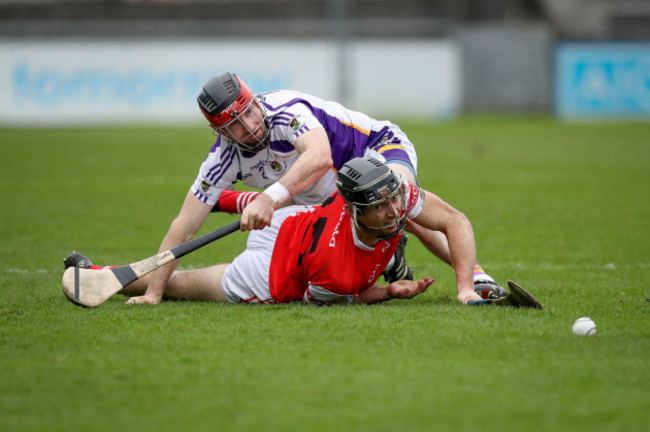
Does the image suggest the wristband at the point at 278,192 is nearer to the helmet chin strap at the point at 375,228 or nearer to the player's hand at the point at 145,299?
the helmet chin strap at the point at 375,228

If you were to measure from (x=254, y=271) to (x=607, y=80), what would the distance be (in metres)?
26.7

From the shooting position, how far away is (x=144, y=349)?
482 cm

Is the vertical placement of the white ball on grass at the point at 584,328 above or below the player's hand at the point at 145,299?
above

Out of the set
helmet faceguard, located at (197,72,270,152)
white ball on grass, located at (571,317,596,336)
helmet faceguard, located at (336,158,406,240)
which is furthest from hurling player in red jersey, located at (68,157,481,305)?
white ball on grass, located at (571,317,596,336)

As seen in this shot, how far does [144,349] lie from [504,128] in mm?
23399

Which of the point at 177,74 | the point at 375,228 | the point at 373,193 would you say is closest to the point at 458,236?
the point at 375,228

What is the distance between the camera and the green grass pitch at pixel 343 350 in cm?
375

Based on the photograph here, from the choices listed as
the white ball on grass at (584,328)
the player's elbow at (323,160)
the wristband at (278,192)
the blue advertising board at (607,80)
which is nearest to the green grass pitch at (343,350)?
the white ball on grass at (584,328)

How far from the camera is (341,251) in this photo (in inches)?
227

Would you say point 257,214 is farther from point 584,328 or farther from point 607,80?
point 607,80

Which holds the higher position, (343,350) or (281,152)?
(281,152)

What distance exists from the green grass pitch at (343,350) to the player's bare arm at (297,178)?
2.04 ft

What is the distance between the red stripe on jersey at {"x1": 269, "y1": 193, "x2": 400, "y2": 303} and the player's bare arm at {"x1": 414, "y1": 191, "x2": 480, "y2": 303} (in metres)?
0.33

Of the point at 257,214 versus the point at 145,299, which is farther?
the point at 145,299
